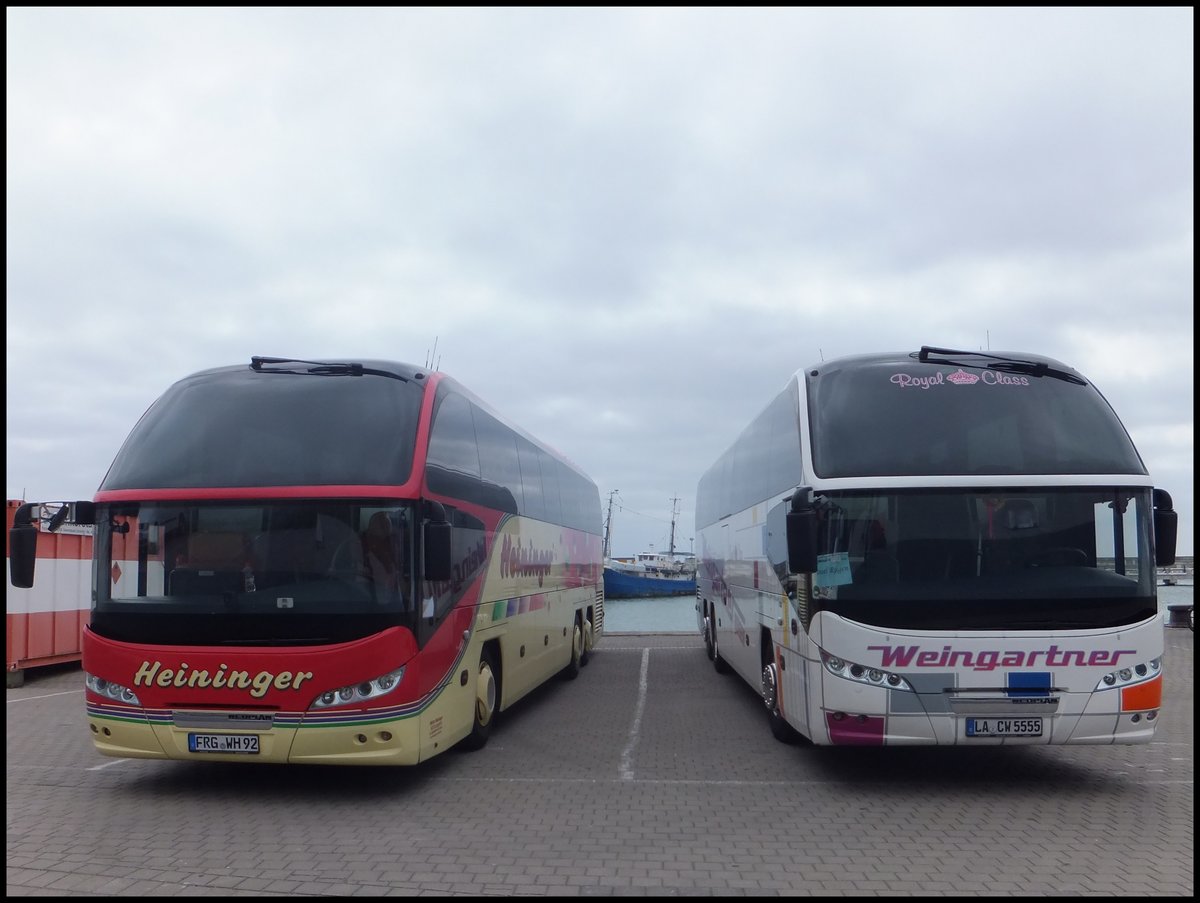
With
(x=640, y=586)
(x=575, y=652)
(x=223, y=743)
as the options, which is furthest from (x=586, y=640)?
(x=640, y=586)

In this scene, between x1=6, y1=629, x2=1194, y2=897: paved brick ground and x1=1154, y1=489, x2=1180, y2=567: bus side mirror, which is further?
x1=1154, y1=489, x2=1180, y2=567: bus side mirror

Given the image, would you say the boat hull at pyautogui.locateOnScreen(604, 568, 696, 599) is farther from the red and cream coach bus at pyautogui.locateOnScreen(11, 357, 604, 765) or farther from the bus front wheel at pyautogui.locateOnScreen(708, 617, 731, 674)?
the red and cream coach bus at pyautogui.locateOnScreen(11, 357, 604, 765)

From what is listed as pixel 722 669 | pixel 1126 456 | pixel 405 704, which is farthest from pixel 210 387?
pixel 722 669

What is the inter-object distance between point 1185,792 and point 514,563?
6874 mm

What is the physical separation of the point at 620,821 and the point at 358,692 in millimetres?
2213

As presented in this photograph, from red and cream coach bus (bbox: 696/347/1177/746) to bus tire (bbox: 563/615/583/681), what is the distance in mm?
8398

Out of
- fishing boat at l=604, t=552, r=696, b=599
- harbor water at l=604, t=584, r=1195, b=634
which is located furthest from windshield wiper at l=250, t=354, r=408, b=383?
fishing boat at l=604, t=552, r=696, b=599

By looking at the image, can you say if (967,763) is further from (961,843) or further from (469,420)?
(469,420)

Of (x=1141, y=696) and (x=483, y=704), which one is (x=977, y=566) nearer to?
(x=1141, y=696)

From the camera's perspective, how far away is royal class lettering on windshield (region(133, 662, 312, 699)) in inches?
310

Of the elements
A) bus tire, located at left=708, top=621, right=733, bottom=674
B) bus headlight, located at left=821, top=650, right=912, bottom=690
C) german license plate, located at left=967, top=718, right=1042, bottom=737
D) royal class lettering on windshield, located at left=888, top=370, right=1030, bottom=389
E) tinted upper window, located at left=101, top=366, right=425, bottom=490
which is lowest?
bus tire, located at left=708, top=621, right=733, bottom=674

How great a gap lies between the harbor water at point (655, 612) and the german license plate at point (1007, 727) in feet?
124

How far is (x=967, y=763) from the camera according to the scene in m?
9.92

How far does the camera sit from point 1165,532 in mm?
8547
